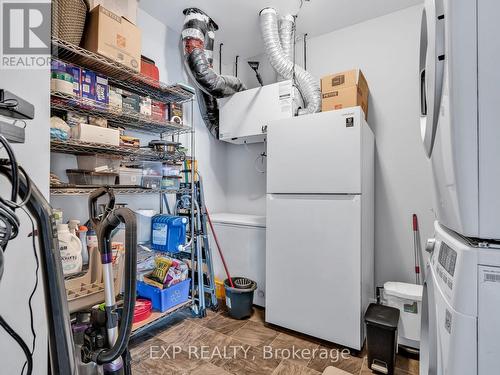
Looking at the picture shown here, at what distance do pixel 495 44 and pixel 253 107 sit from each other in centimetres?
215

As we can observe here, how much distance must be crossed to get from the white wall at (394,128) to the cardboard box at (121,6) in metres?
1.91

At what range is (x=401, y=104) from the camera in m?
2.20

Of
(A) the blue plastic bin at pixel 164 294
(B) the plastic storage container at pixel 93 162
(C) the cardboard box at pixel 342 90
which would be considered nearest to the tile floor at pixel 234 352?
(A) the blue plastic bin at pixel 164 294

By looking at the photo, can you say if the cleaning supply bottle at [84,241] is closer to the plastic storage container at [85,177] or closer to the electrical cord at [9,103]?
the plastic storage container at [85,177]

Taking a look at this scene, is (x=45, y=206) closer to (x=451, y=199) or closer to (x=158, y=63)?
(x=451, y=199)

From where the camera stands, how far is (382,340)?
60.6 inches

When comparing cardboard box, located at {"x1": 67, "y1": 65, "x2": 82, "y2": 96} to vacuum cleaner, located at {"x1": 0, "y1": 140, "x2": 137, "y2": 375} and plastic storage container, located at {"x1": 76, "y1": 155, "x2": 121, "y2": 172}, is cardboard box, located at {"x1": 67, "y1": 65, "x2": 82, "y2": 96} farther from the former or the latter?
vacuum cleaner, located at {"x1": 0, "y1": 140, "x2": 137, "y2": 375}

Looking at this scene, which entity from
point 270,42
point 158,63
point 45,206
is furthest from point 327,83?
point 45,206

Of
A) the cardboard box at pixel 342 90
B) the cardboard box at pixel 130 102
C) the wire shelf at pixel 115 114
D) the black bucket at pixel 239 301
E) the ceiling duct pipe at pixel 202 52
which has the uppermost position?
the ceiling duct pipe at pixel 202 52

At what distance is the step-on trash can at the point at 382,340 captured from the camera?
1510mm

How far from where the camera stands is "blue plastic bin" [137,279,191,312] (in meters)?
1.98

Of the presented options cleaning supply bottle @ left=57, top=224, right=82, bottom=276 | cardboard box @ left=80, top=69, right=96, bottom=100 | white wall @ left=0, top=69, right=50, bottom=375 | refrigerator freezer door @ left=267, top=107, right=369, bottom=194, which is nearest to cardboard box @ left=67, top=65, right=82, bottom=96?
cardboard box @ left=80, top=69, right=96, bottom=100

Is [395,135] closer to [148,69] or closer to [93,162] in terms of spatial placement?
[148,69]

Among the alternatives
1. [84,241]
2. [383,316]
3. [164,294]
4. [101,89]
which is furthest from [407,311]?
[101,89]
